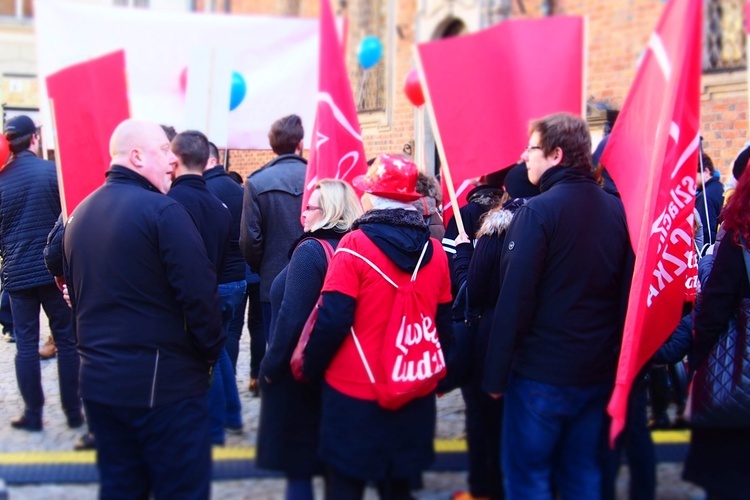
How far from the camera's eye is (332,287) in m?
3.12

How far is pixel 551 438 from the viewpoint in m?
3.25

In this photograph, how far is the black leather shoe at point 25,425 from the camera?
4953 millimetres

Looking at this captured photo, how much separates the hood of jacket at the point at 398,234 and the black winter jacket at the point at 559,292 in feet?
1.17

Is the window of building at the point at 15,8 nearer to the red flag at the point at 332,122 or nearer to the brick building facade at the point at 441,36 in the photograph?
the brick building facade at the point at 441,36

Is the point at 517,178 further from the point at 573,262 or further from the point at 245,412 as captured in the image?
the point at 245,412

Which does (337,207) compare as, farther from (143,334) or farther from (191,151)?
(191,151)

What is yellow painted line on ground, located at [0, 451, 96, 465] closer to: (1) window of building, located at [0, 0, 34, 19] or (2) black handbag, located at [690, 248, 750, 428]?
(2) black handbag, located at [690, 248, 750, 428]

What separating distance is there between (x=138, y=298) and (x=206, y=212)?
1.57 meters

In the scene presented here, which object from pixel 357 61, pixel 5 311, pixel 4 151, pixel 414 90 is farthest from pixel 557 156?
pixel 357 61

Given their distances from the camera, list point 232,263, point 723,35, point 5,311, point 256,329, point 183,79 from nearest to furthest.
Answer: point 232,263, point 256,329, point 183,79, point 5,311, point 723,35

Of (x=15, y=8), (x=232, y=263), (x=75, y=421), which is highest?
(x=15, y=8)

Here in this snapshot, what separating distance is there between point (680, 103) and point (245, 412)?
3331mm

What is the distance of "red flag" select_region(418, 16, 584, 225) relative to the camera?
185 inches

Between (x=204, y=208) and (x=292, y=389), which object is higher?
(x=204, y=208)
